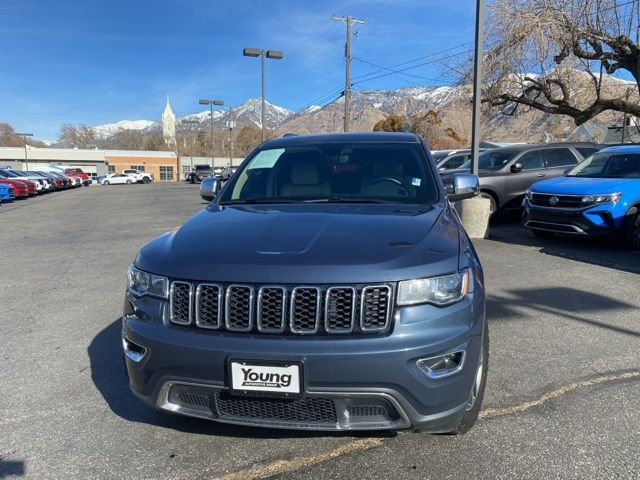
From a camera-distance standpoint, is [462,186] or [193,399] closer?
[193,399]

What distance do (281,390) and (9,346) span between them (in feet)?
10.6

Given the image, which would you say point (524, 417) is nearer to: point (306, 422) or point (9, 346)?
point (306, 422)

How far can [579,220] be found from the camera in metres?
8.23

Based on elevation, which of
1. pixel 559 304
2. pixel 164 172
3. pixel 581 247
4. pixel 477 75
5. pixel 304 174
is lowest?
pixel 559 304

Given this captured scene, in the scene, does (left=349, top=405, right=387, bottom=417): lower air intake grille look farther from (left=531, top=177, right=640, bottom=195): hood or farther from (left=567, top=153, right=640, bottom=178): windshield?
(left=567, top=153, right=640, bottom=178): windshield

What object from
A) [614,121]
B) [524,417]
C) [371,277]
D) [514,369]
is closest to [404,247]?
[371,277]

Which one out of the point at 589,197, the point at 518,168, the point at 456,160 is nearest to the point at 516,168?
the point at 518,168

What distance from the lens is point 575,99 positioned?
22078 millimetres

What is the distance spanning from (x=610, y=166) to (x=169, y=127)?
14869cm

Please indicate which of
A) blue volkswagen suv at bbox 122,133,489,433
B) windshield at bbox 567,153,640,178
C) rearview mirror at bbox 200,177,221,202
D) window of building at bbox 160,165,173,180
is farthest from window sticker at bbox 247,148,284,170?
window of building at bbox 160,165,173,180

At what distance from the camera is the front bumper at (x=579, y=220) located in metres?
8.06

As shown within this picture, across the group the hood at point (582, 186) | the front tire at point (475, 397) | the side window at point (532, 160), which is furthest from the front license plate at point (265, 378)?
the side window at point (532, 160)

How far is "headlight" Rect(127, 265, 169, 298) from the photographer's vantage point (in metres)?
2.59

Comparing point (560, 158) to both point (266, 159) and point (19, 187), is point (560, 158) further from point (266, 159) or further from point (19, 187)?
point (19, 187)
